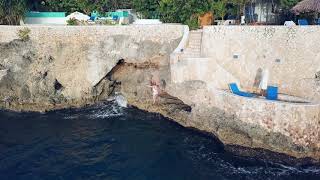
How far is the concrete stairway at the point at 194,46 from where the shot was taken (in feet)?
116

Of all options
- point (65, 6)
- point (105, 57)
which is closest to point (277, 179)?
point (105, 57)

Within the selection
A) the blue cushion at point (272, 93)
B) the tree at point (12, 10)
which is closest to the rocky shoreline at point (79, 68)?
the tree at point (12, 10)

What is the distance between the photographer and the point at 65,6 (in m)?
48.0

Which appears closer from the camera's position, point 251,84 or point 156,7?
point 251,84

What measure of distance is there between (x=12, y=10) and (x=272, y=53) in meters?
26.7

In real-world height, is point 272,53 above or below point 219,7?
below

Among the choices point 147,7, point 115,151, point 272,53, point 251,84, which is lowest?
point 115,151

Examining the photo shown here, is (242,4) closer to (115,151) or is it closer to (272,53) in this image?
(272,53)

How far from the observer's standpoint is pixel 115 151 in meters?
28.8

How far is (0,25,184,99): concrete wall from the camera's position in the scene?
125 ft

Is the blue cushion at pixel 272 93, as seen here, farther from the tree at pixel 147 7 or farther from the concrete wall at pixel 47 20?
the concrete wall at pixel 47 20

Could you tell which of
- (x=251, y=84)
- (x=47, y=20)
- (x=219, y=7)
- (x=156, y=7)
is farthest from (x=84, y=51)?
(x=251, y=84)

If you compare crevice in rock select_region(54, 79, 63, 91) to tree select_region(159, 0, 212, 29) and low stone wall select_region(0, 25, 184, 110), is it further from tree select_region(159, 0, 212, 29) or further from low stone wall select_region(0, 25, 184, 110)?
tree select_region(159, 0, 212, 29)

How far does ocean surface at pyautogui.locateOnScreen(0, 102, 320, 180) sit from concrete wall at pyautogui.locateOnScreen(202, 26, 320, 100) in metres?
6.72
